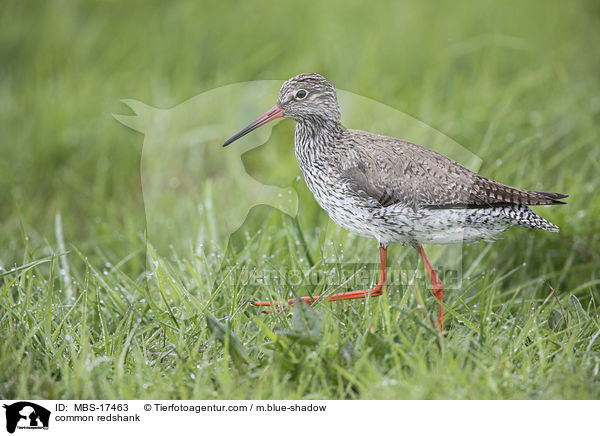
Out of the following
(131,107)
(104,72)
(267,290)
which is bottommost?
(267,290)

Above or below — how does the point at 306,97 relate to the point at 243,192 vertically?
above

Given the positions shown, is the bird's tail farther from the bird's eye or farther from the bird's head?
the bird's eye

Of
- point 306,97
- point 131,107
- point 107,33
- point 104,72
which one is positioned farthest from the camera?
point 107,33

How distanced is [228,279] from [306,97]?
1672 millimetres

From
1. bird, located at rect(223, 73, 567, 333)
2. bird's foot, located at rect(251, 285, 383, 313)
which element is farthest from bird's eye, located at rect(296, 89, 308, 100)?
bird's foot, located at rect(251, 285, 383, 313)

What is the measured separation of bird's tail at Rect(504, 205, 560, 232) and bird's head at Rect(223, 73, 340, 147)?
1.59m

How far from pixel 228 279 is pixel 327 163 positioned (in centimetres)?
133

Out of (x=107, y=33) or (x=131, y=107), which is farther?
(x=107, y=33)

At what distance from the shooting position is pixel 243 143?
6.07m

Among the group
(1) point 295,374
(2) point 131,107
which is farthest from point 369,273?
(2) point 131,107

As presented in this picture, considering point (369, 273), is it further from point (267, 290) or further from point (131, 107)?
point (131, 107)
